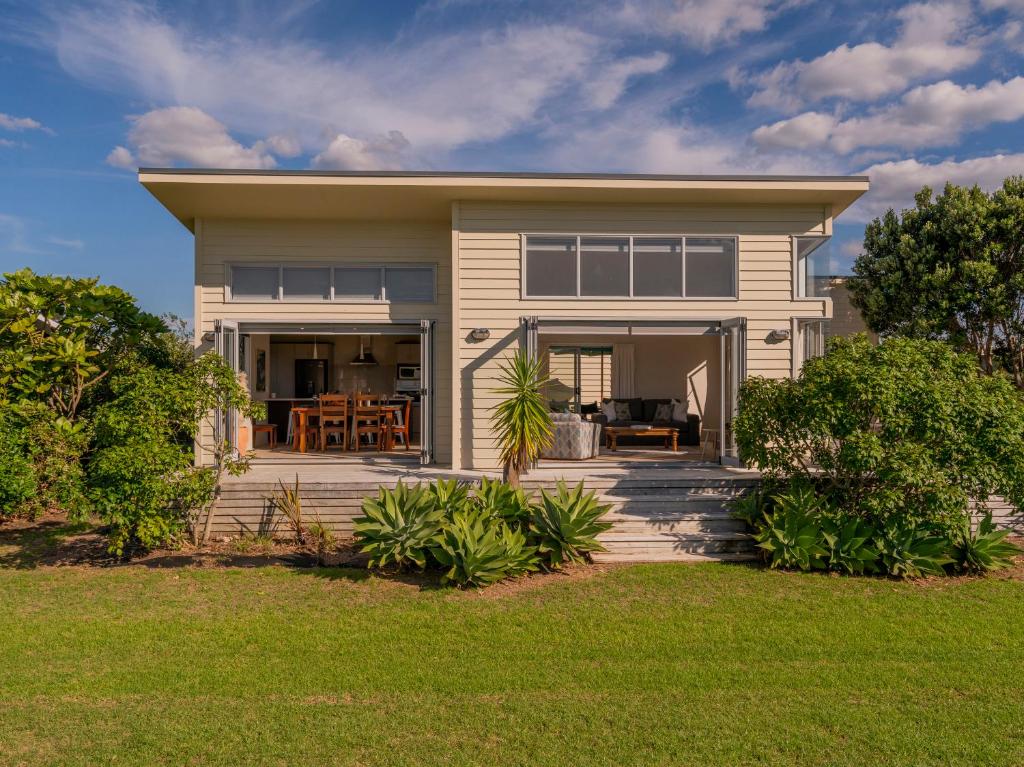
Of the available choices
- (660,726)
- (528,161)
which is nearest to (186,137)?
(528,161)

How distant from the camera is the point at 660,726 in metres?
3.86

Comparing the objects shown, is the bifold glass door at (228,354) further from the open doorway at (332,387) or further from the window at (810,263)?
the window at (810,263)

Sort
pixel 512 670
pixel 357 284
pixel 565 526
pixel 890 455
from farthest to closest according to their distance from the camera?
pixel 357 284 < pixel 565 526 < pixel 890 455 < pixel 512 670

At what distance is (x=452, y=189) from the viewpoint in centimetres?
991

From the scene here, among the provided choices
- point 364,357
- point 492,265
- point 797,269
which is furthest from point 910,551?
point 364,357

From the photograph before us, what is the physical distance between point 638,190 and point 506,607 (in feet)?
20.8

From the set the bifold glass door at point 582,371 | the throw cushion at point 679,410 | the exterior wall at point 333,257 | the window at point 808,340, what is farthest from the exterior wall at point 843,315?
the exterior wall at point 333,257

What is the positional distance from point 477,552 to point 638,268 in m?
5.79

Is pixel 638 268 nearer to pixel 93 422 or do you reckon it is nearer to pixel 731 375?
pixel 731 375

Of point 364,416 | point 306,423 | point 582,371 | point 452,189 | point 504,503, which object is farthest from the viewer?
point 582,371

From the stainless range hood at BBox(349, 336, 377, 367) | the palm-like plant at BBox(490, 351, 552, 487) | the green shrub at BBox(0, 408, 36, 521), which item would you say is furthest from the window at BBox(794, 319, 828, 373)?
the green shrub at BBox(0, 408, 36, 521)

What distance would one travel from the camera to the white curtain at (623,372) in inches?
642

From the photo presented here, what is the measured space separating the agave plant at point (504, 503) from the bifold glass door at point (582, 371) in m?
9.57

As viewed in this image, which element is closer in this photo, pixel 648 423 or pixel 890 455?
pixel 890 455
